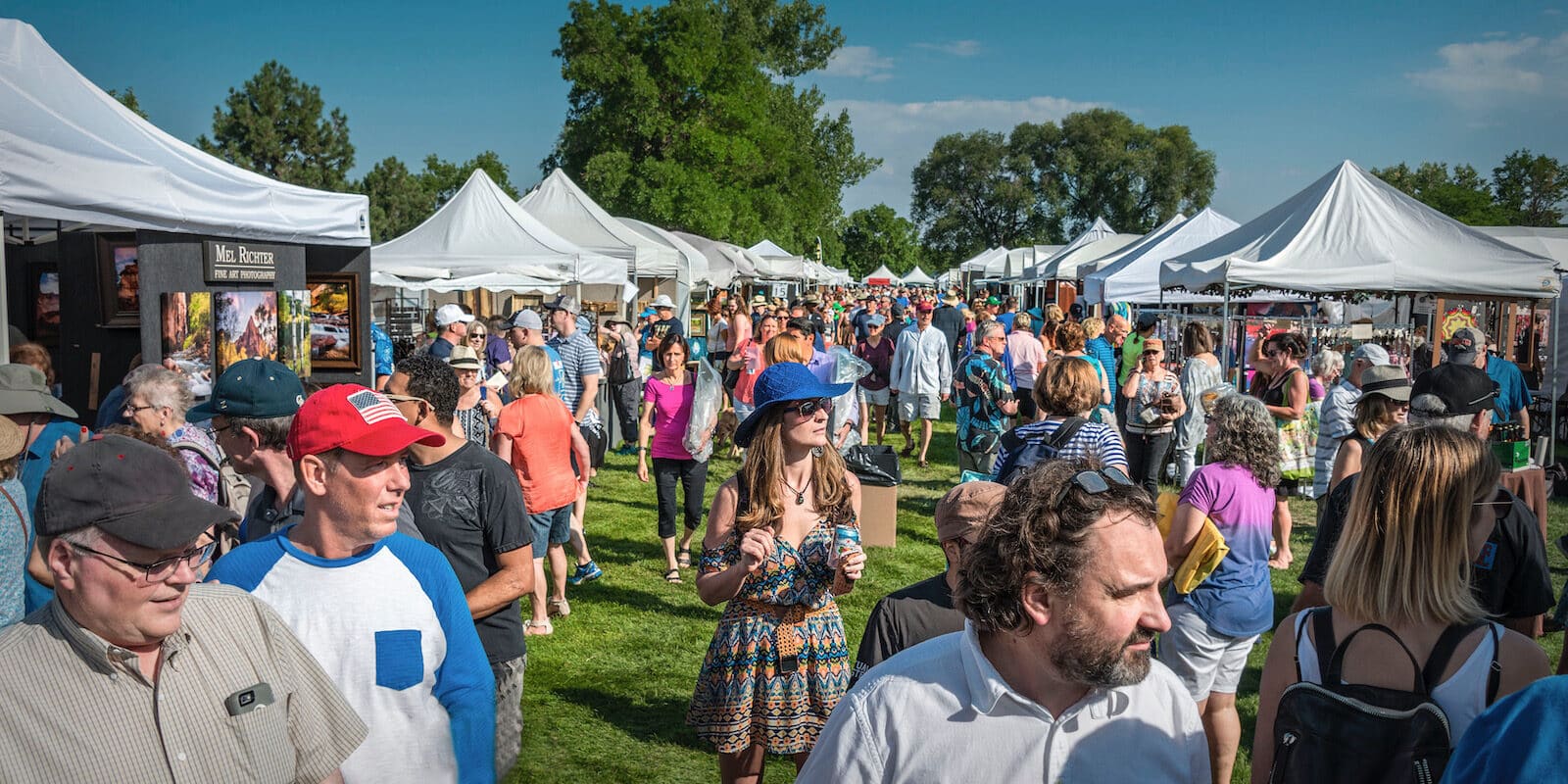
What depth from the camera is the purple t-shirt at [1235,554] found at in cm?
432

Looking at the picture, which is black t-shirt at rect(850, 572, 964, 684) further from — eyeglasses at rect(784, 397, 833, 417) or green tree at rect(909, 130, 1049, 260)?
green tree at rect(909, 130, 1049, 260)

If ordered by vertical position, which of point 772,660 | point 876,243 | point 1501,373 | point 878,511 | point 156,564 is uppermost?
point 876,243

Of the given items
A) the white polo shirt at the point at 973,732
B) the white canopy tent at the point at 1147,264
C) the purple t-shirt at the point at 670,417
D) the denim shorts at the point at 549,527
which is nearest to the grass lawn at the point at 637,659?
the denim shorts at the point at 549,527

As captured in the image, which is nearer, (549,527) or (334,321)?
(549,527)

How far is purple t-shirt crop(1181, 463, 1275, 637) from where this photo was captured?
14.2 feet

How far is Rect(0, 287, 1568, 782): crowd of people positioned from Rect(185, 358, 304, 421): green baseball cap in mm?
16

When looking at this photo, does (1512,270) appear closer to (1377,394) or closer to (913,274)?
(1377,394)

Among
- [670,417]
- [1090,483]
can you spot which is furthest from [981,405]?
[1090,483]

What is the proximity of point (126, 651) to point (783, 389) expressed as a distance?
237cm

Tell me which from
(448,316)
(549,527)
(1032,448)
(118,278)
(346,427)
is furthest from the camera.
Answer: (448,316)

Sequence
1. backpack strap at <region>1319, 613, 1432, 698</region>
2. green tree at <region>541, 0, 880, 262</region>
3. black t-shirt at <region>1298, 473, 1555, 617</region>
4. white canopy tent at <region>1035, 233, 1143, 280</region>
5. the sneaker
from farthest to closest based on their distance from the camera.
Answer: green tree at <region>541, 0, 880, 262</region>, white canopy tent at <region>1035, 233, 1143, 280</region>, the sneaker, black t-shirt at <region>1298, 473, 1555, 617</region>, backpack strap at <region>1319, 613, 1432, 698</region>

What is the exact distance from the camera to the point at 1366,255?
36.4ft

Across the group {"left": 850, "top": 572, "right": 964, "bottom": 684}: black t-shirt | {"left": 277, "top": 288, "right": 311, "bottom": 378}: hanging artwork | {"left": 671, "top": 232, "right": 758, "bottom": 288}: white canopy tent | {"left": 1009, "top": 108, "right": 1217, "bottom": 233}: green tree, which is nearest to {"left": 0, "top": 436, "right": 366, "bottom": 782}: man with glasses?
{"left": 850, "top": 572, "right": 964, "bottom": 684}: black t-shirt

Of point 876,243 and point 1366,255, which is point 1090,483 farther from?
point 876,243
